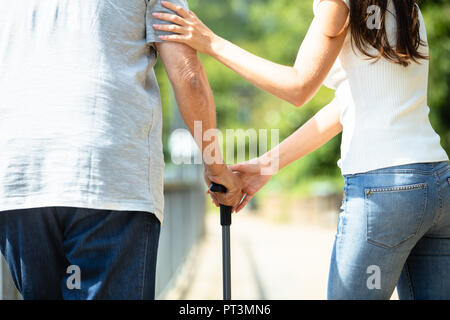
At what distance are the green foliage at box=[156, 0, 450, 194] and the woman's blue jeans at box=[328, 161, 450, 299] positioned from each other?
446 inches

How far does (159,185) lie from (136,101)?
0.26 meters

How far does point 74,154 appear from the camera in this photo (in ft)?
5.54

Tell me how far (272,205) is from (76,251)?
801 inches

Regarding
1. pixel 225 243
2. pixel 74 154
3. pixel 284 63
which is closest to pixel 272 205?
pixel 284 63

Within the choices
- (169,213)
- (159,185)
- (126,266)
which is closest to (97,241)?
(126,266)

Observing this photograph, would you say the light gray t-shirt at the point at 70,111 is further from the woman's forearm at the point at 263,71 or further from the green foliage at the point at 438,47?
the green foliage at the point at 438,47

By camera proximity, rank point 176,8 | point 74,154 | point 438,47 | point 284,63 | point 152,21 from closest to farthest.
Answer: point 74,154 → point 152,21 → point 176,8 → point 438,47 → point 284,63

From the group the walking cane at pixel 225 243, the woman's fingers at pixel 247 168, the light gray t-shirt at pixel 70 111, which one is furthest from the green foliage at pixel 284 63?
the light gray t-shirt at pixel 70 111

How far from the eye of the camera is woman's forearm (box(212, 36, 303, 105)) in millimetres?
1975

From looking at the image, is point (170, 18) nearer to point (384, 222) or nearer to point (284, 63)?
point (384, 222)

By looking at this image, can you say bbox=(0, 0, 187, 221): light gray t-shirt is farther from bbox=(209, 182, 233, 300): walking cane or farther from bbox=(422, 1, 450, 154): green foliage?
bbox=(422, 1, 450, 154): green foliage

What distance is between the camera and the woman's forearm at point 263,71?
197 centimetres

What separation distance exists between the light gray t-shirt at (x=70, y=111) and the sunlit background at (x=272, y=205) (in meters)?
1.45

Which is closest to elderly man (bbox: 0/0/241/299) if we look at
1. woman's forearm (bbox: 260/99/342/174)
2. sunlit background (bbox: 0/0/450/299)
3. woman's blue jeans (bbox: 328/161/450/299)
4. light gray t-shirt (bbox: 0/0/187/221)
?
light gray t-shirt (bbox: 0/0/187/221)
